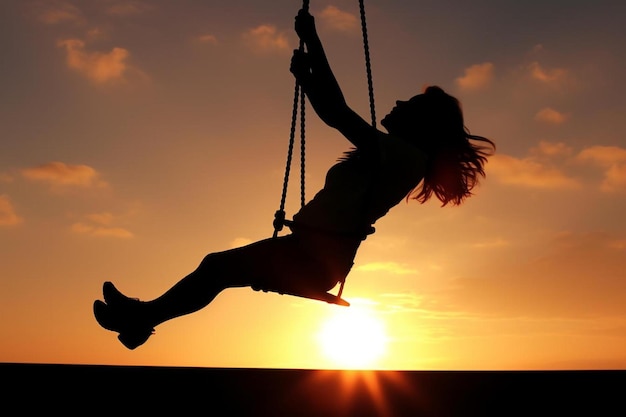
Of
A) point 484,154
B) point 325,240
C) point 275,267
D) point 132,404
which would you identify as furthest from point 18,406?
point 484,154

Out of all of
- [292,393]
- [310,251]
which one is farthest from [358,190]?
[292,393]

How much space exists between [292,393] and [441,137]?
154 centimetres

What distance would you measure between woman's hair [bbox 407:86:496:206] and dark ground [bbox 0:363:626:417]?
40.6 inches

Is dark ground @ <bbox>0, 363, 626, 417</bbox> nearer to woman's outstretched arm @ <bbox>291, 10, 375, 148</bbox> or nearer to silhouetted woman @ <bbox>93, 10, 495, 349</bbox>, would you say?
silhouetted woman @ <bbox>93, 10, 495, 349</bbox>

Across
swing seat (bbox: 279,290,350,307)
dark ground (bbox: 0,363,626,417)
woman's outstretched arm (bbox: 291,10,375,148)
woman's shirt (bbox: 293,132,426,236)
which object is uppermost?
woman's outstretched arm (bbox: 291,10,375,148)

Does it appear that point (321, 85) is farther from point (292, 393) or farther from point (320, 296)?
point (292, 393)

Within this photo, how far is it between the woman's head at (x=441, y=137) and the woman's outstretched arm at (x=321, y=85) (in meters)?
0.56

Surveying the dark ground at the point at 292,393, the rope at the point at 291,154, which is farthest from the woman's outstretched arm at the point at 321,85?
the dark ground at the point at 292,393

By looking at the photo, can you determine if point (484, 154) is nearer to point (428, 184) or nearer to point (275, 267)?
point (428, 184)

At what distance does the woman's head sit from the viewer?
4137mm

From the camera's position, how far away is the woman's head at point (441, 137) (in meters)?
4.14

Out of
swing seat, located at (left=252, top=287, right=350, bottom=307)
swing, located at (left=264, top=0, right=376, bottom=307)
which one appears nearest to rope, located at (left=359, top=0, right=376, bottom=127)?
swing, located at (left=264, top=0, right=376, bottom=307)

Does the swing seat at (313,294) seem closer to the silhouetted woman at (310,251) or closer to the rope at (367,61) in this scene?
the silhouetted woman at (310,251)

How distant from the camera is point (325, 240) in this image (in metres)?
3.84
